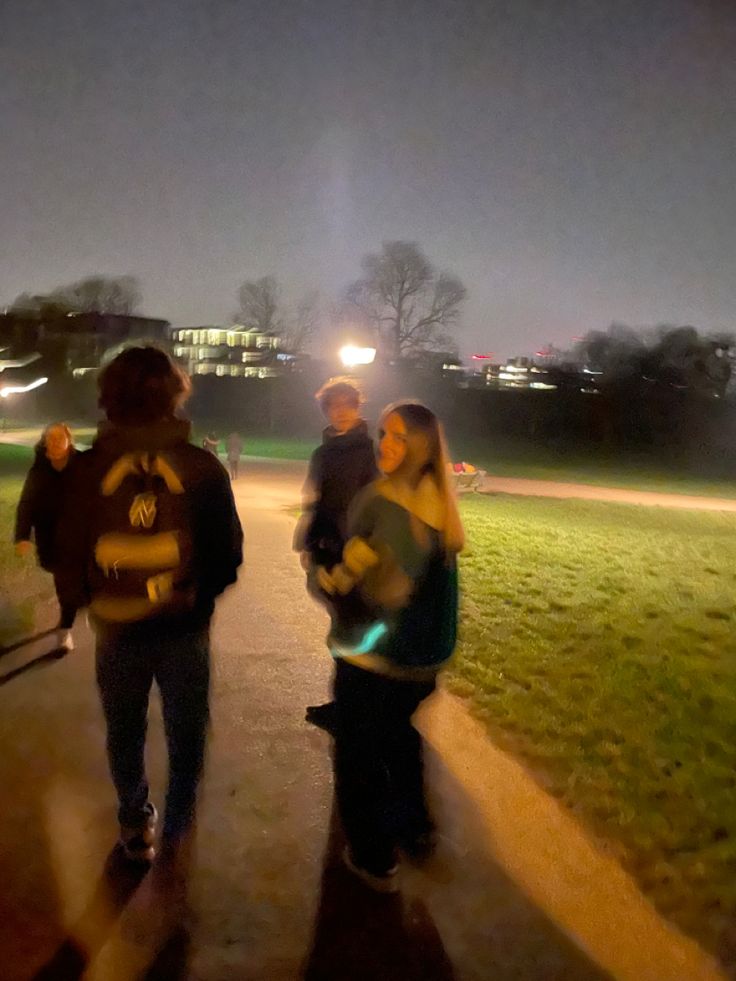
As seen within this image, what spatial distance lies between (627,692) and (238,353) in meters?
56.1

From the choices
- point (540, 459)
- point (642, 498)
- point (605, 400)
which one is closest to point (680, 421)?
point (605, 400)

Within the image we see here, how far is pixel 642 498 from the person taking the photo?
68.0 ft

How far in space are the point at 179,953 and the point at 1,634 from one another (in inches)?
154

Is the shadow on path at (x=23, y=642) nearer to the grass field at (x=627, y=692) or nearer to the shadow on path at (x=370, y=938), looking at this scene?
the grass field at (x=627, y=692)

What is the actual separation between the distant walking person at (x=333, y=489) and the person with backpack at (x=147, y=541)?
41.4 inches

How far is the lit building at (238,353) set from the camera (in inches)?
2245

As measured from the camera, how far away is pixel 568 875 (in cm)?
333

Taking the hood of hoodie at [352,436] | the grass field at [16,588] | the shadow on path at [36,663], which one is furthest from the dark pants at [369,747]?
the grass field at [16,588]

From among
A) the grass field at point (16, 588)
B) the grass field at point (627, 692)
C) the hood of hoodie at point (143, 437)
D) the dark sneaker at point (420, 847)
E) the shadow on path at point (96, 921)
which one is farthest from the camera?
the grass field at point (16, 588)

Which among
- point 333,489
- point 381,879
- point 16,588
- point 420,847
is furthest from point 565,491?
point 381,879

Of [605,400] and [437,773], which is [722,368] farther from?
[437,773]

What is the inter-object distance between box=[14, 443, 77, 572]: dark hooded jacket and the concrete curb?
261 centimetres

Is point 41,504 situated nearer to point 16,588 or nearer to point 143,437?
point 143,437

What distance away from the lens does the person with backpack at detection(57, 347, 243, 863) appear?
105 inches
